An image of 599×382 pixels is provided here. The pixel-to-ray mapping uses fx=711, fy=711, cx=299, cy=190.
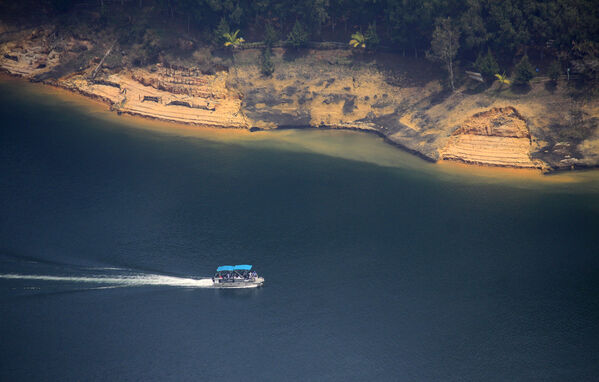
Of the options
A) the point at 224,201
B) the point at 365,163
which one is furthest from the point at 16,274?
the point at 365,163

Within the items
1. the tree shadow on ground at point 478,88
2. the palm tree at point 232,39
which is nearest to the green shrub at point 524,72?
the tree shadow on ground at point 478,88

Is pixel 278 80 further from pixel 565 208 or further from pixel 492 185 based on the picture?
pixel 565 208

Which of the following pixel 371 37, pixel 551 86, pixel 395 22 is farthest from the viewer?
pixel 371 37

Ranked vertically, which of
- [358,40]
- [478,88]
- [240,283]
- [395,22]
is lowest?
[240,283]

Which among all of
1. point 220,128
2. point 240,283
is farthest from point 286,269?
point 220,128

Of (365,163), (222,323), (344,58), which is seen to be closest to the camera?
(222,323)

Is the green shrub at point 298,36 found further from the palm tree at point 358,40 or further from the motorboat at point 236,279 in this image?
the motorboat at point 236,279

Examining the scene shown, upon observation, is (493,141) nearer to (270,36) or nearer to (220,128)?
(270,36)
